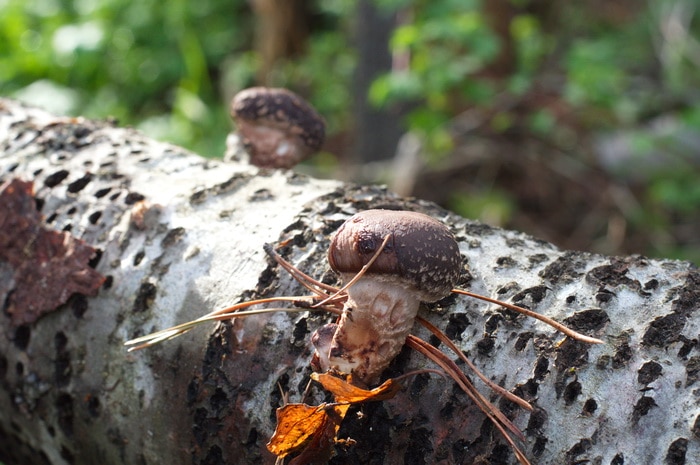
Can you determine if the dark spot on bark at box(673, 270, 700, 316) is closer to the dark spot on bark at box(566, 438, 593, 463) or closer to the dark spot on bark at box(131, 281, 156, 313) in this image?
the dark spot on bark at box(566, 438, 593, 463)

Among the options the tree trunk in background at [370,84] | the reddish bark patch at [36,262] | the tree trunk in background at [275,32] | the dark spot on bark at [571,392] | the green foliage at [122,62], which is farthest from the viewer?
the tree trunk in background at [275,32]

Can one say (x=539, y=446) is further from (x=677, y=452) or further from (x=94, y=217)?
(x=94, y=217)

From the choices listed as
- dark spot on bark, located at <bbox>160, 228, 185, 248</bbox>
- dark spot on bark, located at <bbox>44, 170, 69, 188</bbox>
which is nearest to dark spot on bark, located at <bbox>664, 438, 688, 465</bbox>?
dark spot on bark, located at <bbox>160, 228, 185, 248</bbox>

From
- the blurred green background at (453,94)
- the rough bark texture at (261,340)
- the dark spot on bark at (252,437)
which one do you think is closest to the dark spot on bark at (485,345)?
the rough bark texture at (261,340)

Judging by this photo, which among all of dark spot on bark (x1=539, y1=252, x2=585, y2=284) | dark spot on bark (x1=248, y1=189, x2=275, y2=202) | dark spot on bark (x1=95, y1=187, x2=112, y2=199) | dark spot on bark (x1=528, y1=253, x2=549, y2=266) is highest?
dark spot on bark (x1=539, y1=252, x2=585, y2=284)

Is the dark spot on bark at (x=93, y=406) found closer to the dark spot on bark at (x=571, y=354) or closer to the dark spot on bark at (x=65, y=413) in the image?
the dark spot on bark at (x=65, y=413)

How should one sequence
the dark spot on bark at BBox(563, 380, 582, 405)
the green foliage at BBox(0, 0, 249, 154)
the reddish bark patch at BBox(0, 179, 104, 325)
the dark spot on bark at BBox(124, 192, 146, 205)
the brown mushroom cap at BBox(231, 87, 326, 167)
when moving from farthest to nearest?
the green foliage at BBox(0, 0, 249, 154), the brown mushroom cap at BBox(231, 87, 326, 167), the dark spot on bark at BBox(124, 192, 146, 205), the reddish bark patch at BBox(0, 179, 104, 325), the dark spot on bark at BBox(563, 380, 582, 405)
